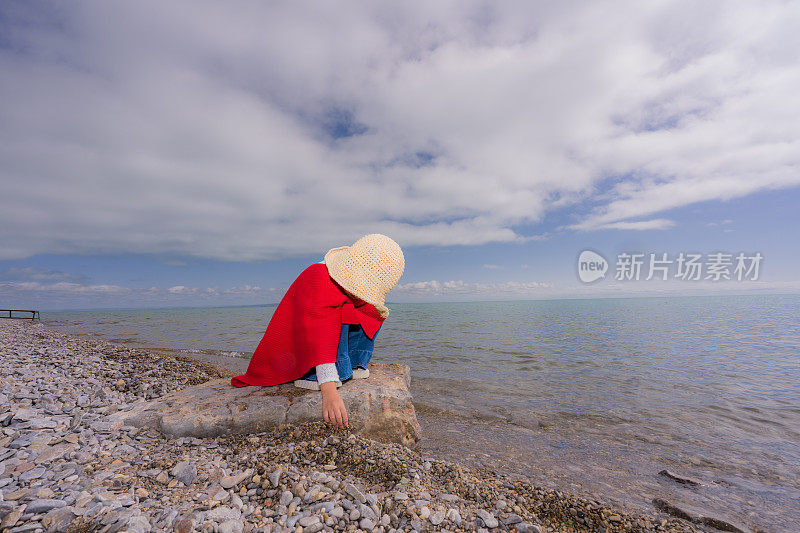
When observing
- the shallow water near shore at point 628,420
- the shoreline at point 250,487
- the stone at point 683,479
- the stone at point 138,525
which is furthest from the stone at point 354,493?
the stone at point 683,479

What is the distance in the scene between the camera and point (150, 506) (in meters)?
2.49

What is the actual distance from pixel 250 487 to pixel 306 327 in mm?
1484

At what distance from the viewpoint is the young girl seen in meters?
3.60

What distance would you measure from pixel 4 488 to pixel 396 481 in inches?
121

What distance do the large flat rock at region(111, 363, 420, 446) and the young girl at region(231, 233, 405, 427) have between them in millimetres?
228

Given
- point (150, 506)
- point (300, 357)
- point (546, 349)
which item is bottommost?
point (546, 349)

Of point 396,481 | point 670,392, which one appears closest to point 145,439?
point 396,481

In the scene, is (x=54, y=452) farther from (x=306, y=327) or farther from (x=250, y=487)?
(x=306, y=327)

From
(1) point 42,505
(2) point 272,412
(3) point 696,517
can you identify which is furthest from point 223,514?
(3) point 696,517

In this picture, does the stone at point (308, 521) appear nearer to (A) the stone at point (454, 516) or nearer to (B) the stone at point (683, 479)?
(A) the stone at point (454, 516)

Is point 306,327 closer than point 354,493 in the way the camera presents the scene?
No

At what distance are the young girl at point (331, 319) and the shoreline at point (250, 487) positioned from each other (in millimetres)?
651

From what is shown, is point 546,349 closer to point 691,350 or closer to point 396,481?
point 691,350

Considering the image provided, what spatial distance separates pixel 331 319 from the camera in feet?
12.1
